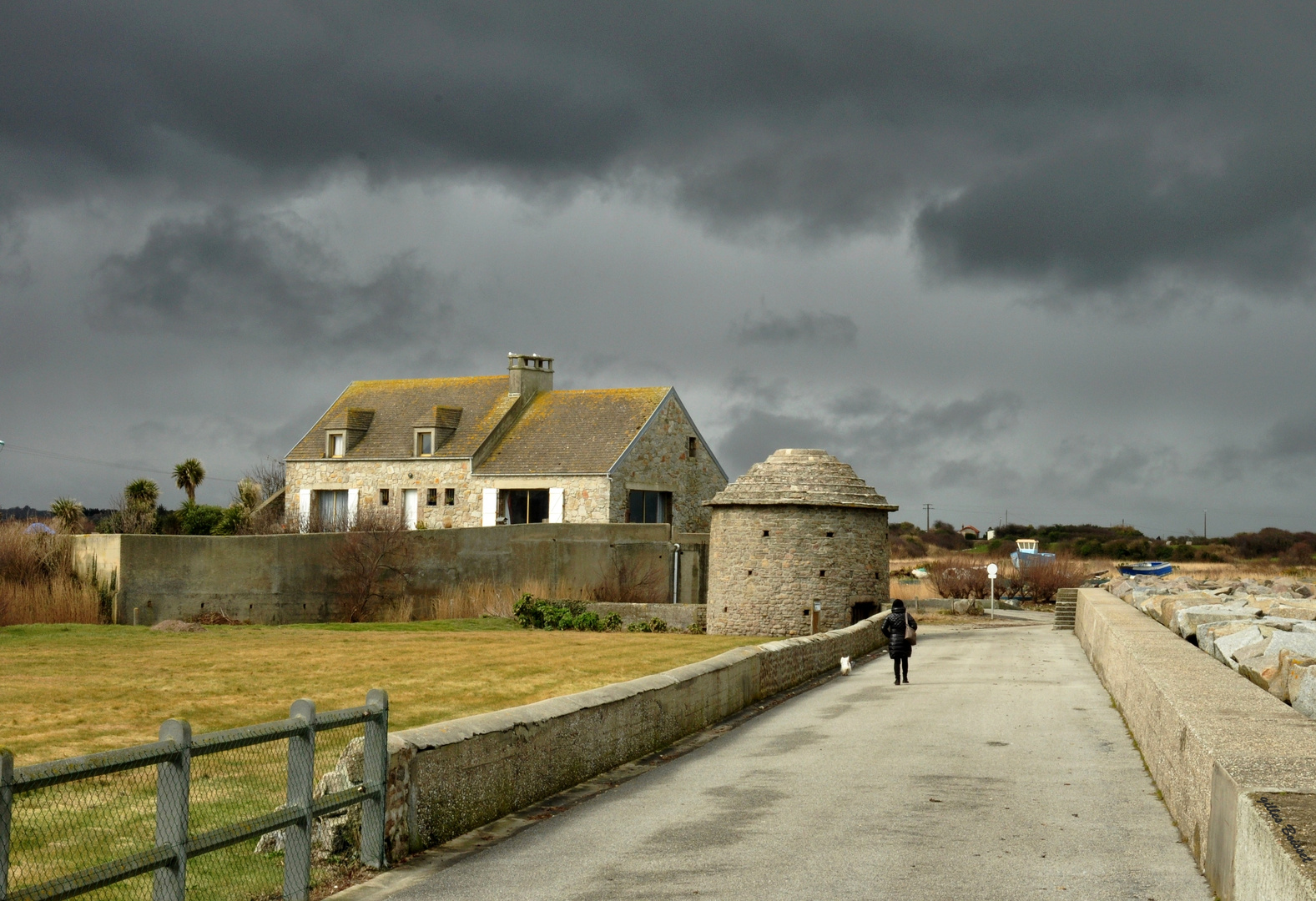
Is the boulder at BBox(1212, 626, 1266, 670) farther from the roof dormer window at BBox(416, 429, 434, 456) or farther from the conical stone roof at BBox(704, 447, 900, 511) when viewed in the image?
the roof dormer window at BBox(416, 429, 434, 456)

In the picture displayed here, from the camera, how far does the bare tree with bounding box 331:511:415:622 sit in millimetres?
42000

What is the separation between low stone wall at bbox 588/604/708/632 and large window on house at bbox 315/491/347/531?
60.8 feet

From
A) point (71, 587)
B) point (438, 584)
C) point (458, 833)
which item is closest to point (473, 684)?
point (458, 833)

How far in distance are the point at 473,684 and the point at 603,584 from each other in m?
21.6

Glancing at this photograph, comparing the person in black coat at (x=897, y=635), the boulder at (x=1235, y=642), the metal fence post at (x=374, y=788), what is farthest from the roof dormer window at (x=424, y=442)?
the metal fence post at (x=374, y=788)

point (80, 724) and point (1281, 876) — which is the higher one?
point (1281, 876)

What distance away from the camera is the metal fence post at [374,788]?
859 centimetres

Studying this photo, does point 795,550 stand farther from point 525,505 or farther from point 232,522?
point 232,522

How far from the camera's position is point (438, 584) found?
43.6m

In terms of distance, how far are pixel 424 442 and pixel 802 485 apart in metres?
24.7

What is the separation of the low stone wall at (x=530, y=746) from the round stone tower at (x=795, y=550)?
17.6 meters

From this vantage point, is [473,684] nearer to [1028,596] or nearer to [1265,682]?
[1265,682]

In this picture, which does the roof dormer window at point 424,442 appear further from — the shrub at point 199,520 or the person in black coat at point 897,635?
the person in black coat at point 897,635

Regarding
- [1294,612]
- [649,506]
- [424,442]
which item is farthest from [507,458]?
[1294,612]
